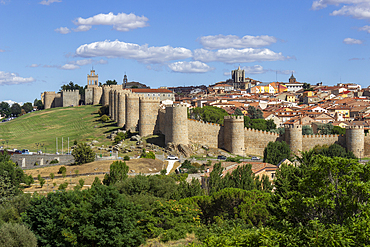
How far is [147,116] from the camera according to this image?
50062 millimetres

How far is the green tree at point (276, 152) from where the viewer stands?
45294mm

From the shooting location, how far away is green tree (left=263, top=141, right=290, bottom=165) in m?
45.3

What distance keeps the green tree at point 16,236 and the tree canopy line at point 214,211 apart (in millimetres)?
48

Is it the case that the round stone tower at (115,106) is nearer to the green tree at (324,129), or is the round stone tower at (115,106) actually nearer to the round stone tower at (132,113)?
the round stone tower at (132,113)

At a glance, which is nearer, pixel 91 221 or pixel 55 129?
pixel 91 221

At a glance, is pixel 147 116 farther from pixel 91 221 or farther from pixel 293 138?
pixel 91 221

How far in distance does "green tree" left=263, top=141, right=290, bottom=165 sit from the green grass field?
18427 mm

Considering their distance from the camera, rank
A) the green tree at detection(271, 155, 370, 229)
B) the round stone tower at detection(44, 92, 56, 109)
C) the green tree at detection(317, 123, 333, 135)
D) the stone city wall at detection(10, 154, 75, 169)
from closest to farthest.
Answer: the green tree at detection(271, 155, 370, 229), the stone city wall at detection(10, 154, 75, 169), the green tree at detection(317, 123, 333, 135), the round stone tower at detection(44, 92, 56, 109)

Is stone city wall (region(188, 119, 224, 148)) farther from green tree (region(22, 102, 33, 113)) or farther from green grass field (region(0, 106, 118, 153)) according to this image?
green tree (region(22, 102, 33, 113))

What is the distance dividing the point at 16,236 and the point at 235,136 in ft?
104

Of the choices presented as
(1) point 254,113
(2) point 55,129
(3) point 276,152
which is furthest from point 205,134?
(1) point 254,113

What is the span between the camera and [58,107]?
329 ft

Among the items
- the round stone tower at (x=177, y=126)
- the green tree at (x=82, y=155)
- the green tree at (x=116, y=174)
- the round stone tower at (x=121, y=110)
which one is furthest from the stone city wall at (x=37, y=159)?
the round stone tower at (x=121, y=110)

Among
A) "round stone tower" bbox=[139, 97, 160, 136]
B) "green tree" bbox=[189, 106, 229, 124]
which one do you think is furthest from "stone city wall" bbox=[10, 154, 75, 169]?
"green tree" bbox=[189, 106, 229, 124]
